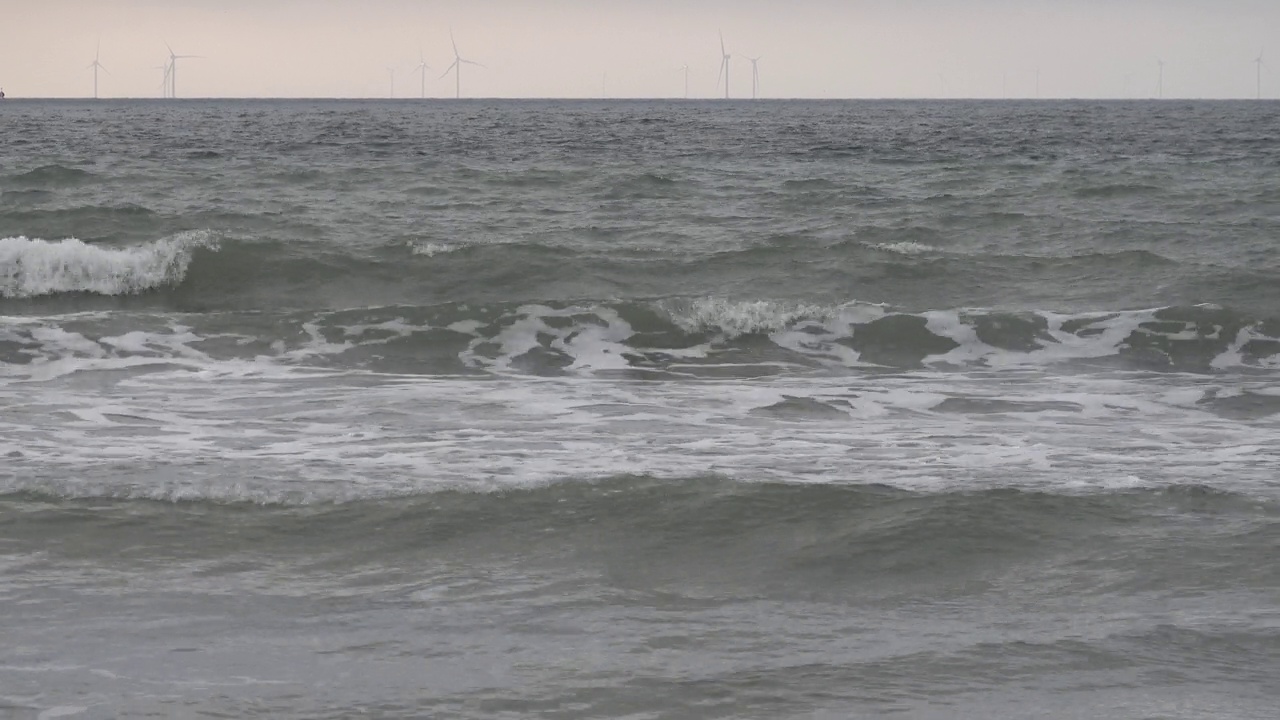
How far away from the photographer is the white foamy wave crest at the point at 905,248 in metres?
16.4

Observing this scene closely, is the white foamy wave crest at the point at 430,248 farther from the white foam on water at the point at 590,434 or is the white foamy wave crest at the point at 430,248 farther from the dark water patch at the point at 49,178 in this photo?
the dark water patch at the point at 49,178

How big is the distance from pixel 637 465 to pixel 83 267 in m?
10.4

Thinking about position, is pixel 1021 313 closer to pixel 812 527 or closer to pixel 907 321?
pixel 907 321

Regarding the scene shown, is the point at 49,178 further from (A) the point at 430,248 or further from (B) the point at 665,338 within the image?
(B) the point at 665,338

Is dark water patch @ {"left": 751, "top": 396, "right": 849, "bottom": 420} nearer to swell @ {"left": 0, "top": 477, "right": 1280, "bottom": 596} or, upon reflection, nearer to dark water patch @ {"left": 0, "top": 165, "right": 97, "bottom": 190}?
swell @ {"left": 0, "top": 477, "right": 1280, "bottom": 596}

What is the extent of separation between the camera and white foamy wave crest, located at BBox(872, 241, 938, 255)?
1636 cm

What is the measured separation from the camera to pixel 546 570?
17.5 ft

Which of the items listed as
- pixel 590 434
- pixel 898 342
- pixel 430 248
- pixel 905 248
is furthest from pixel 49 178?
pixel 590 434

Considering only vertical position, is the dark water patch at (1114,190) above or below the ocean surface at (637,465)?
above

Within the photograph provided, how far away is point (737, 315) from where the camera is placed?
12.9 metres

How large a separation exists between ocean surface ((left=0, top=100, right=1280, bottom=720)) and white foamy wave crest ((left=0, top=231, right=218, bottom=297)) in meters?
0.05

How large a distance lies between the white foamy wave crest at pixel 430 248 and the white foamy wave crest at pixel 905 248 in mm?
5468

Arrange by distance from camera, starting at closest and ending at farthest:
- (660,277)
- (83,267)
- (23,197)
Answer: (83,267)
(660,277)
(23,197)

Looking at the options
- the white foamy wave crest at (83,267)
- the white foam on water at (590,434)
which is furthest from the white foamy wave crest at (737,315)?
the white foamy wave crest at (83,267)
